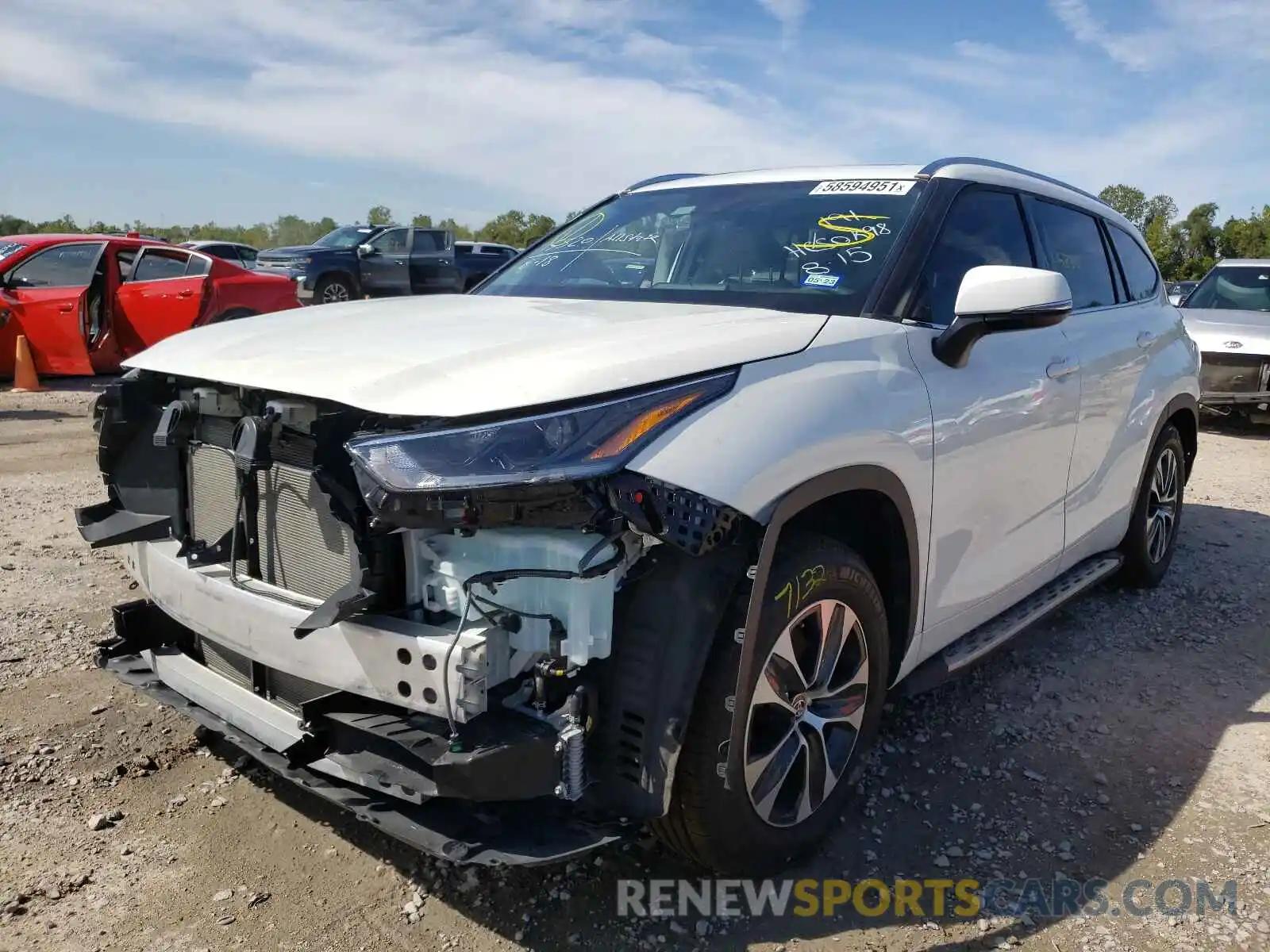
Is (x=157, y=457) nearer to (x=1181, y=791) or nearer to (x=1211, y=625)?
(x=1181, y=791)

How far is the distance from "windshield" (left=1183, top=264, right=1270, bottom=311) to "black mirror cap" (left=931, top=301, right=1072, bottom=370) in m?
9.73

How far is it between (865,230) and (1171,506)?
300 centimetres

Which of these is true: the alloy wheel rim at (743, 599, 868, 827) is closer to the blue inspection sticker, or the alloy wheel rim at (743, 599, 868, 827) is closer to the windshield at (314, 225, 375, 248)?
the blue inspection sticker

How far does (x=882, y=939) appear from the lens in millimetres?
2414

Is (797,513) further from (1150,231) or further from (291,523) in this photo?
(1150,231)

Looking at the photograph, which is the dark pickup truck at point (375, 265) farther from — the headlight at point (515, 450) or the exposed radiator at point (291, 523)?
the headlight at point (515, 450)

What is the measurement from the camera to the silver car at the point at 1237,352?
9.66 meters

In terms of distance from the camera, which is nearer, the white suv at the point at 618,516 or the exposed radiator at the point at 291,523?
the white suv at the point at 618,516

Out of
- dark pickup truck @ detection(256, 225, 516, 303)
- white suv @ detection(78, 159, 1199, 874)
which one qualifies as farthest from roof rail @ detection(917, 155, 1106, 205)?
dark pickup truck @ detection(256, 225, 516, 303)

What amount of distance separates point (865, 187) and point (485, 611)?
203cm

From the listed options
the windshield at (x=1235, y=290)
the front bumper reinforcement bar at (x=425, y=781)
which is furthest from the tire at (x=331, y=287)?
the front bumper reinforcement bar at (x=425, y=781)

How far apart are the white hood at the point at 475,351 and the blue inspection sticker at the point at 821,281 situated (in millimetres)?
244

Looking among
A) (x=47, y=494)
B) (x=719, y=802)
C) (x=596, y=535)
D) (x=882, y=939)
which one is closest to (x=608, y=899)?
(x=719, y=802)

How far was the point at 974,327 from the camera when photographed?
2822 mm
